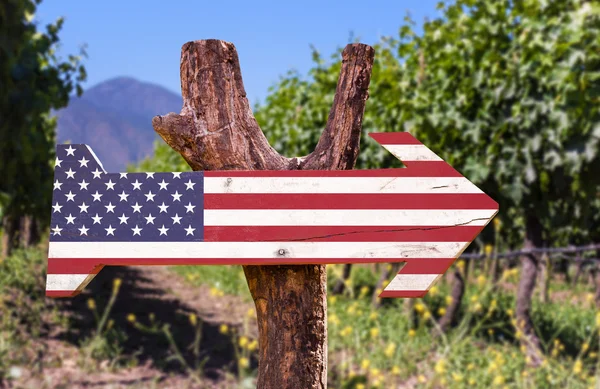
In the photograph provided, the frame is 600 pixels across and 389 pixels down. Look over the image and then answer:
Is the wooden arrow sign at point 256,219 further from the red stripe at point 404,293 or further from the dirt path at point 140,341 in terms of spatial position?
the dirt path at point 140,341

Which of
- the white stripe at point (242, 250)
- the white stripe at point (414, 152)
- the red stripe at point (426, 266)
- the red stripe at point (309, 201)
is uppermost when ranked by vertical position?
the white stripe at point (414, 152)

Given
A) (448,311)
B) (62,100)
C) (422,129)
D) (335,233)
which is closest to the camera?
(335,233)

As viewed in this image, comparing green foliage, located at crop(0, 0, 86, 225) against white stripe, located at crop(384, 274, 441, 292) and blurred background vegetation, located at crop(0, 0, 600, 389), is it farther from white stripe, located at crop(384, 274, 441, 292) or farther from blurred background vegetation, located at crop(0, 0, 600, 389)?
white stripe, located at crop(384, 274, 441, 292)

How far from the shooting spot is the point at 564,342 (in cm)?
630

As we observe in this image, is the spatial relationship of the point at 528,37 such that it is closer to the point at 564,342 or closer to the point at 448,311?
the point at 448,311

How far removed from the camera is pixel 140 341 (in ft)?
19.1

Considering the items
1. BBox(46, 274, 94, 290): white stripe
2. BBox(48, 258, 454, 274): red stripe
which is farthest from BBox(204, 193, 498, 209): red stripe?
BBox(46, 274, 94, 290): white stripe

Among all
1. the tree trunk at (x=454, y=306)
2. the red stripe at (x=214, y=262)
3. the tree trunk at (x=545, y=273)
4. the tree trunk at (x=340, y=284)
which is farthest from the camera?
the tree trunk at (x=340, y=284)

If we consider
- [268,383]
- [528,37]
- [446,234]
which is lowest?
[268,383]

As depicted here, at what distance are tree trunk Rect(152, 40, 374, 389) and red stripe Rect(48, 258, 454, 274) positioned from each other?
77mm

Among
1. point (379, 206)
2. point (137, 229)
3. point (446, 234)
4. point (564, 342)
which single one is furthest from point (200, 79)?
point (564, 342)

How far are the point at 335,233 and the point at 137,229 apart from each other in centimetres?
40

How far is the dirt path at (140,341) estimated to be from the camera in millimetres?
4773

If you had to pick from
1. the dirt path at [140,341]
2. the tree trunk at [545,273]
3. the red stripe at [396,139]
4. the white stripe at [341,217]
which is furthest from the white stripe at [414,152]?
the tree trunk at [545,273]
